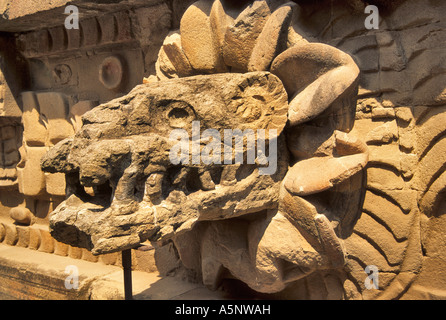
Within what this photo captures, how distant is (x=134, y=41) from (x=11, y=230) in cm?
193

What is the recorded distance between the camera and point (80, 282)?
257 cm

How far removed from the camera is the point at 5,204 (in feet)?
11.7

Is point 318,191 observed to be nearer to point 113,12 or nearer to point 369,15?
point 369,15

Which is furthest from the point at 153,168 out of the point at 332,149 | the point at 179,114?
the point at 332,149

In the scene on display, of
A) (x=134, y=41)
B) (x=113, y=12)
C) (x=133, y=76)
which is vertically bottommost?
(x=133, y=76)

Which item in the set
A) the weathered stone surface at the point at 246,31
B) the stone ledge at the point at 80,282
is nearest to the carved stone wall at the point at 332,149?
the weathered stone surface at the point at 246,31

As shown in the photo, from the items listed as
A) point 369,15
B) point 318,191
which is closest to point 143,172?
point 318,191

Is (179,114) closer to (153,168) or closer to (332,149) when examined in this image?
(153,168)

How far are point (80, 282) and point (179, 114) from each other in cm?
150

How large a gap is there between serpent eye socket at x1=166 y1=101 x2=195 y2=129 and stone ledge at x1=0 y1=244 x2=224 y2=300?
3.45 ft

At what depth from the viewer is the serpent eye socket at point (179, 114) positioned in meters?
1.58

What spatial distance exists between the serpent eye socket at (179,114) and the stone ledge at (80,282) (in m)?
1.05

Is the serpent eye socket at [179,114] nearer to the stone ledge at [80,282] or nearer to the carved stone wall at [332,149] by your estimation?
the carved stone wall at [332,149]

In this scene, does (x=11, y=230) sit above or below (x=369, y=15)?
below
